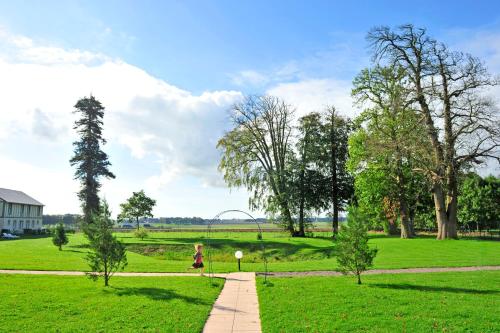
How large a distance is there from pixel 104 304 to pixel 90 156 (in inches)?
1538

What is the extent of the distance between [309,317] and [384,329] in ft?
6.66

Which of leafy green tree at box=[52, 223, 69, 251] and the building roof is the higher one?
the building roof

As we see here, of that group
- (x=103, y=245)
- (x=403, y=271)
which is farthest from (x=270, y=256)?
(x=103, y=245)

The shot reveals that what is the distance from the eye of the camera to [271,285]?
16812mm

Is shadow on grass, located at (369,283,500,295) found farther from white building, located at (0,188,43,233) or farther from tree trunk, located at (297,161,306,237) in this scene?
white building, located at (0,188,43,233)

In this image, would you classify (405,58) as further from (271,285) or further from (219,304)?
(219,304)

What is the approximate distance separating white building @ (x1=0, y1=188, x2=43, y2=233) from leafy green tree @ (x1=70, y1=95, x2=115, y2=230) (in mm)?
28229

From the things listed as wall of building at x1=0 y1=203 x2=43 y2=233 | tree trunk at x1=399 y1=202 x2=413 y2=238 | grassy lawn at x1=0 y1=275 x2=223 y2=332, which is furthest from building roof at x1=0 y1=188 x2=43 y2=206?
tree trunk at x1=399 y1=202 x2=413 y2=238

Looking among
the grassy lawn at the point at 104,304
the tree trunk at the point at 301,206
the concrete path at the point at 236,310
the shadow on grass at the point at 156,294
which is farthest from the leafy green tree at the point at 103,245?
the tree trunk at the point at 301,206

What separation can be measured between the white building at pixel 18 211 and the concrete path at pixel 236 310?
64.7 m

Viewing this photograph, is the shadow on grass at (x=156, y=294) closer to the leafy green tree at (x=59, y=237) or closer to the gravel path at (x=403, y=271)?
the gravel path at (x=403, y=271)

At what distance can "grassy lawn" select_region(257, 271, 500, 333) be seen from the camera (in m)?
10.4

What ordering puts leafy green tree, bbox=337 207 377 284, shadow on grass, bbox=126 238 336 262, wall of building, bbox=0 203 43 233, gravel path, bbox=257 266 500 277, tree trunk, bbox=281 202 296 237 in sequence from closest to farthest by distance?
leafy green tree, bbox=337 207 377 284 < gravel path, bbox=257 266 500 277 < shadow on grass, bbox=126 238 336 262 < tree trunk, bbox=281 202 296 237 < wall of building, bbox=0 203 43 233

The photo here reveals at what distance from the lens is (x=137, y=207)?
59.0 m
